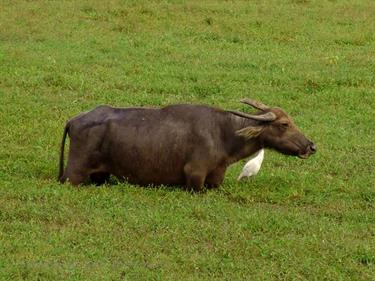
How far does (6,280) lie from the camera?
6363mm

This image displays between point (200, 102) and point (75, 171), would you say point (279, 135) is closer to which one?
point (75, 171)

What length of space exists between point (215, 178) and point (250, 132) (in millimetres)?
528

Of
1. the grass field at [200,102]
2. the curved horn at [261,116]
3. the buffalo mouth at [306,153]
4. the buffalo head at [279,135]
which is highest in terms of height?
the curved horn at [261,116]

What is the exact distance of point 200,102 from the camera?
12812 mm

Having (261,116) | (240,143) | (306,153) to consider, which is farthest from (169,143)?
(306,153)

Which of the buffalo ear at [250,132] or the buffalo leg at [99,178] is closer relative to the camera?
the buffalo ear at [250,132]

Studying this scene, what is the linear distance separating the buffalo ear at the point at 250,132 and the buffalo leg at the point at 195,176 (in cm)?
51

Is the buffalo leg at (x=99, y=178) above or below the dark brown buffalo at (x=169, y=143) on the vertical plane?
below

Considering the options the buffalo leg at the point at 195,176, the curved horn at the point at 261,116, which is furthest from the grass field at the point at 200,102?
the curved horn at the point at 261,116

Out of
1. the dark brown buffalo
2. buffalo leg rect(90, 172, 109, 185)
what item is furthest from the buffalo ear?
buffalo leg rect(90, 172, 109, 185)

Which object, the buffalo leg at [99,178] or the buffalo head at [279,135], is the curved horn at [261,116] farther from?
the buffalo leg at [99,178]

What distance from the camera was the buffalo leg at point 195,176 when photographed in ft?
28.7

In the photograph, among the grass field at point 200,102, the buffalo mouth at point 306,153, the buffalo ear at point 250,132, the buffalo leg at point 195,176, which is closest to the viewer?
the grass field at point 200,102

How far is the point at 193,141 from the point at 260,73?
5.40 m
